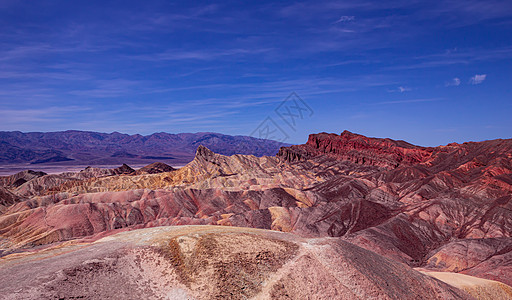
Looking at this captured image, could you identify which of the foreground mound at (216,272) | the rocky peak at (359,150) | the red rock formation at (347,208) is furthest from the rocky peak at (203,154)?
the foreground mound at (216,272)

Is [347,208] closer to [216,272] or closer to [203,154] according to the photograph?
[216,272]

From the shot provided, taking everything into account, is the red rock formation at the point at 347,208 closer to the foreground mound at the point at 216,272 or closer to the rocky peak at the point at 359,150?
the rocky peak at the point at 359,150

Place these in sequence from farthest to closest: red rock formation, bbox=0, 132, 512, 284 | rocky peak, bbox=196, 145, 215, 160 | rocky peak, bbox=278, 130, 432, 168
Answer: rocky peak, bbox=196, 145, 215, 160
rocky peak, bbox=278, 130, 432, 168
red rock formation, bbox=0, 132, 512, 284

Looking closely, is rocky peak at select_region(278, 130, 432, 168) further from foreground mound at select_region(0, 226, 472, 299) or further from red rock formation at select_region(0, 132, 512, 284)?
foreground mound at select_region(0, 226, 472, 299)

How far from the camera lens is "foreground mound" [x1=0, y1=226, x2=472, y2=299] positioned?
1548 cm

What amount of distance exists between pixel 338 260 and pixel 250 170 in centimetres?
9273

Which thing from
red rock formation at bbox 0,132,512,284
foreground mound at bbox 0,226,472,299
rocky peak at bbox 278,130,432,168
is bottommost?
red rock formation at bbox 0,132,512,284

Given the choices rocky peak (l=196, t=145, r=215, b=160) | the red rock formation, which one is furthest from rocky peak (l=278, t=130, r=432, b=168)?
rocky peak (l=196, t=145, r=215, b=160)

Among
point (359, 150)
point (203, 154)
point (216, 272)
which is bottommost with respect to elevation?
point (216, 272)

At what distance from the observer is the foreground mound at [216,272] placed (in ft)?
50.8

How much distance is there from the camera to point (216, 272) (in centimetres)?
1642

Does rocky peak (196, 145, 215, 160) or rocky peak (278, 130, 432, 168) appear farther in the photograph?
rocky peak (196, 145, 215, 160)

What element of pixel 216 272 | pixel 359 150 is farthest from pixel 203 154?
pixel 216 272

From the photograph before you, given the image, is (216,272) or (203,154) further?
(203,154)
